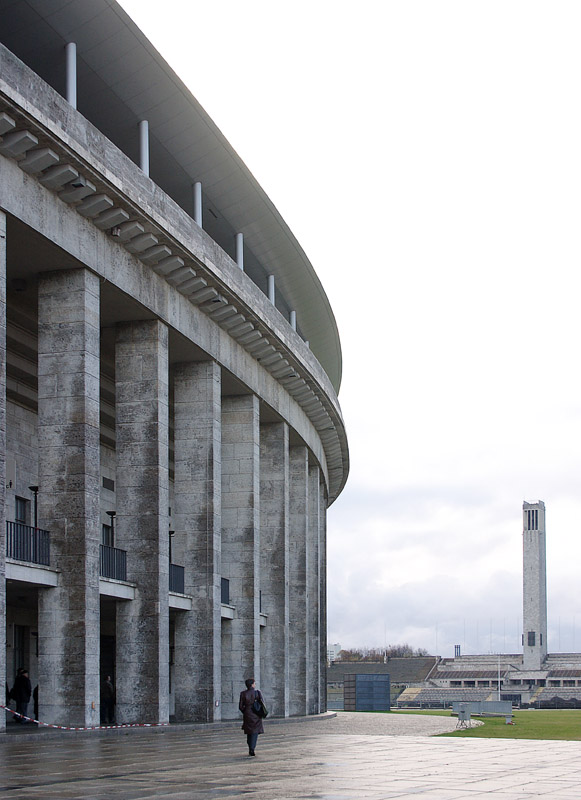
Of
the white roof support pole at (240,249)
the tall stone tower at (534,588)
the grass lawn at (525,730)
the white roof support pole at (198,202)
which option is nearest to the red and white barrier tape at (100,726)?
the grass lawn at (525,730)

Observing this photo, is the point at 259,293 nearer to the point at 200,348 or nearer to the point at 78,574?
the point at 200,348

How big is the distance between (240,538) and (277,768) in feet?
68.0

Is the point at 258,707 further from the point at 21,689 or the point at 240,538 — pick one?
the point at 240,538

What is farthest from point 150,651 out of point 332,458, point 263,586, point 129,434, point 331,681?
point 331,681

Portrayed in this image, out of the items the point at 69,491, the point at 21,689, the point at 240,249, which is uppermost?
the point at 240,249

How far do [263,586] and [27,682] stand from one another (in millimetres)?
14089

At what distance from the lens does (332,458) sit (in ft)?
186

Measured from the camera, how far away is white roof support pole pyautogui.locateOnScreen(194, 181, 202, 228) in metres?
33.3

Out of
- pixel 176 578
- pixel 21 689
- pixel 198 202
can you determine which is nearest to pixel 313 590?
pixel 176 578

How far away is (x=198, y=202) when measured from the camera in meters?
33.9

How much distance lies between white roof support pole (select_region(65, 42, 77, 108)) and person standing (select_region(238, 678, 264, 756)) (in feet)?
46.6

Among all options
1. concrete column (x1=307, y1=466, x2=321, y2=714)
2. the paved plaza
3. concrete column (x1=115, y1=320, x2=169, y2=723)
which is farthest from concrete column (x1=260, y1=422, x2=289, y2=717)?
the paved plaza

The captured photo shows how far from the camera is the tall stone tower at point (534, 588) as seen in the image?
153250mm

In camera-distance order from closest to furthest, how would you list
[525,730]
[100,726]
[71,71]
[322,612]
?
[100,726] < [71,71] < [525,730] < [322,612]
